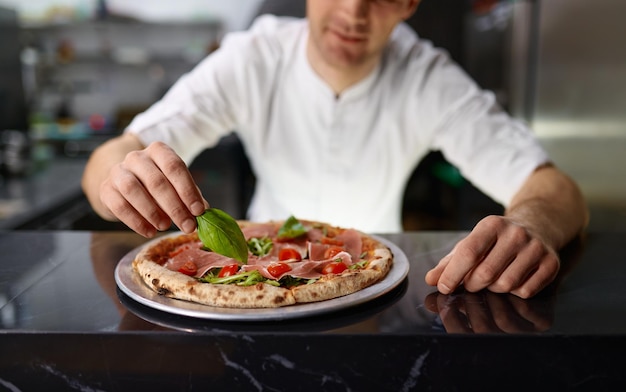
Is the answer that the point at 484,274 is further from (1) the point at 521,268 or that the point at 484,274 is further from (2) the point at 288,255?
(2) the point at 288,255

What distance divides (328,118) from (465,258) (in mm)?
1217

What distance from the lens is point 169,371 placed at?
27.9 inches

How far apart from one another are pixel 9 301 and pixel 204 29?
17.0ft

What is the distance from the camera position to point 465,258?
31.8 inches

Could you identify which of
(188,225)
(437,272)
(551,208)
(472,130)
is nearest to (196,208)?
(188,225)

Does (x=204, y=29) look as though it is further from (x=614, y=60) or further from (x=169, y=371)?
(x=169, y=371)

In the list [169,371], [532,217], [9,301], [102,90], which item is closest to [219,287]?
[169,371]

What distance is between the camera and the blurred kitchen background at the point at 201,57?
1776 mm

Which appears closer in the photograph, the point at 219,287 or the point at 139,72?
the point at 219,287

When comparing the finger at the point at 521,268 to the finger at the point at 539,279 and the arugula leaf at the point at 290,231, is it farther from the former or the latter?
the arugula leaf at the point at 290,231

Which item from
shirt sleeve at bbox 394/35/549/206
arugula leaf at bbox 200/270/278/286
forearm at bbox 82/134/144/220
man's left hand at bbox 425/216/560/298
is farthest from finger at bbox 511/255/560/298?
forearm at bbox 82/134/144/220

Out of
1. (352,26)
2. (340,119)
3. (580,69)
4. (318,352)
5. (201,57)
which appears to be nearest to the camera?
(318,352)

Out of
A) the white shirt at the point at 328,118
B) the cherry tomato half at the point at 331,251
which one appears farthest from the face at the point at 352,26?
the cherry tomato half at the point at 331,251

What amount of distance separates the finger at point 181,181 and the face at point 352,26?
3.07 ft
